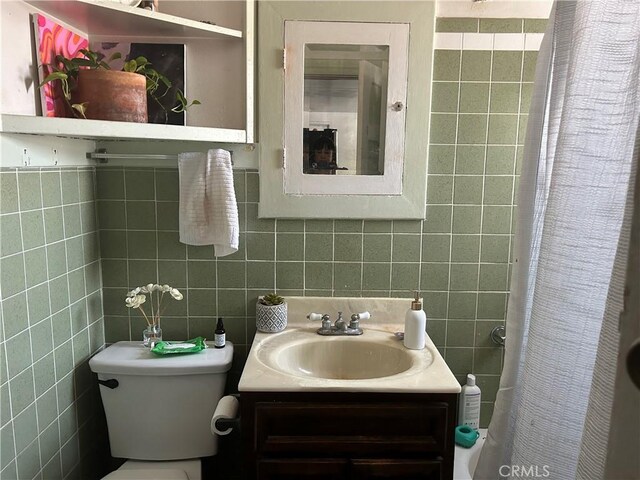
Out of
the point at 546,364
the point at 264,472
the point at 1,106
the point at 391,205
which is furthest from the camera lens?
the point at 391,205

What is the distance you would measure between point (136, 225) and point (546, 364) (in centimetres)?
137

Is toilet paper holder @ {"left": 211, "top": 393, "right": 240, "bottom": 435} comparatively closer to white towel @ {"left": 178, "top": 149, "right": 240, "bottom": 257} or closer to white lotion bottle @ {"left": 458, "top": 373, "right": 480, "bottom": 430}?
white towel @ {"left": 178, "top": 149, "right": 240, "bottom": 257}

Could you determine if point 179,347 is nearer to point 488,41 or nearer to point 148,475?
point 148,475

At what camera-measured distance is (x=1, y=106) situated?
1205 millimetres

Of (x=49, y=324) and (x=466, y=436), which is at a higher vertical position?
(x=49, y=324)

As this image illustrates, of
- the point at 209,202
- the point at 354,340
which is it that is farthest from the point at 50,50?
the point at 354,340

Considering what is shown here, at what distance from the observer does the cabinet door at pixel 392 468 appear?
4.58 feet

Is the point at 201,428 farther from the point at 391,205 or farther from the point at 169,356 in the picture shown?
the point at 391,205

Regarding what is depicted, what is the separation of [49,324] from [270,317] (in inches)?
26.0

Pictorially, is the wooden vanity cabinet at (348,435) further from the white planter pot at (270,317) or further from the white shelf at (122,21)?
the white shelf at (122,21)

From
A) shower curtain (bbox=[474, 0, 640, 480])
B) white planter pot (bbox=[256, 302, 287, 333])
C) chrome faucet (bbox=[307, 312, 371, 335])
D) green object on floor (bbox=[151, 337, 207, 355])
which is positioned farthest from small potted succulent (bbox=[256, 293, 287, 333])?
shower curtain (bbox=[474, 0, 640, 480])

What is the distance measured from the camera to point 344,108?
1.72 m

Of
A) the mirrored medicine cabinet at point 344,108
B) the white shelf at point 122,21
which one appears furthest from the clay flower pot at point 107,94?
the mirrored medicine cabinet at point 344,108

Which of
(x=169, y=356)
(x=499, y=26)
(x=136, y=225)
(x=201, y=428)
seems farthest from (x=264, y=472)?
(x=499, y=26)
